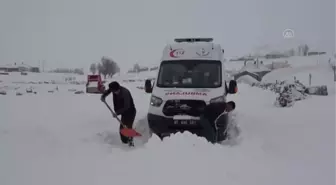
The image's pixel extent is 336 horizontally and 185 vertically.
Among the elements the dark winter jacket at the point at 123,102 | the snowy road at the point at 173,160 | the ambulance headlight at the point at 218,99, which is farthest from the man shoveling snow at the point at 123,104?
the ambulance headlight at the point at 218,99

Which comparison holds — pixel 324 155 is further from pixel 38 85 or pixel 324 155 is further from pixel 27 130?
pixel 38 85

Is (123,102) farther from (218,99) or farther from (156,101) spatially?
(218,99)

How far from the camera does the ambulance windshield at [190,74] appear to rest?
920cm

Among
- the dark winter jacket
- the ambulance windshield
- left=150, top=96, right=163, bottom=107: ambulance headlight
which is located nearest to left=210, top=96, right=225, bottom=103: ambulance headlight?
the ambulance windshield

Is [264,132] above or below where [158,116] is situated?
below

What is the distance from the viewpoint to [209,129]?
797 cm

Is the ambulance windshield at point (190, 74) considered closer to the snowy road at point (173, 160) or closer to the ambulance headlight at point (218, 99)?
the ambulance headlight at point (218, 99)

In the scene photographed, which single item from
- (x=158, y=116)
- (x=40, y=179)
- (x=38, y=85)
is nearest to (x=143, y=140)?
(x=158, y=116)

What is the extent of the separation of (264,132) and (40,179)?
242 inches

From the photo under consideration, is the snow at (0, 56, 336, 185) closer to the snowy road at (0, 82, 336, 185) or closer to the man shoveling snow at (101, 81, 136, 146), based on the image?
the snowy road at (0, 82, 336, 185)

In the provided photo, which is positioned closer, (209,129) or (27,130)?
(209,129)

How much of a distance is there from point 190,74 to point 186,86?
0.50 meters

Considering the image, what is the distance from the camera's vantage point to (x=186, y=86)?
9117 millimetres

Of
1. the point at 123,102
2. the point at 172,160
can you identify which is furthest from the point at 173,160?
the point at 123,102
